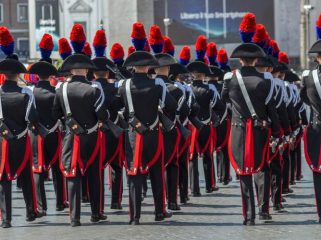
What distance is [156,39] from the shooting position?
15.6m

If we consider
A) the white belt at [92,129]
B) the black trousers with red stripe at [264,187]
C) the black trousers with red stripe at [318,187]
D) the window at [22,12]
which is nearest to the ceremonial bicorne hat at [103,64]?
the white belt at [92,129]

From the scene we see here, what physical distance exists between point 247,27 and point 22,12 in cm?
10477

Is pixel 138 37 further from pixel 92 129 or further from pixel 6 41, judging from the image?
pixel 6 41

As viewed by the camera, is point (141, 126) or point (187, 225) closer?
point (187, 225)

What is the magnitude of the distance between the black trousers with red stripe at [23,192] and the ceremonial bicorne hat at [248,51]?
9.03 ft

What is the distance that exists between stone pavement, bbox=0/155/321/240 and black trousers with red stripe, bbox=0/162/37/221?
0.17m

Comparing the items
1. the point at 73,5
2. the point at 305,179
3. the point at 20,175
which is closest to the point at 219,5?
the point at 73,5

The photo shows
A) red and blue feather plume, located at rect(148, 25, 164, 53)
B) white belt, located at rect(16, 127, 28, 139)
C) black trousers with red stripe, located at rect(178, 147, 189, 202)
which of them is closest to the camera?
white belt, located at rect(16, 127, 28, 139)

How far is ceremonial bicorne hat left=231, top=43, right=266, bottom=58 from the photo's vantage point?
557 inches

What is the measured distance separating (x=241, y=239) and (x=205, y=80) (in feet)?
22.9

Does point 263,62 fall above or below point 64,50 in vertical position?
below

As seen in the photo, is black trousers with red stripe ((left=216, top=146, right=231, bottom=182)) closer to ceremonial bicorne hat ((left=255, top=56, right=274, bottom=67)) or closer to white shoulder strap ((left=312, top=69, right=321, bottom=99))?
ceremonial bicorne hat ((left=255, top=56, right=274, bottom=67))

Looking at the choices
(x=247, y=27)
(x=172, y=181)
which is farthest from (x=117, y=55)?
(x=247, y=27)

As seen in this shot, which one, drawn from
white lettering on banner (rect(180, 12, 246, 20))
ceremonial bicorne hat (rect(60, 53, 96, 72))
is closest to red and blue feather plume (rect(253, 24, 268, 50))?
ceremonial bicorne hat (rect(60, 53, 96, 72))
